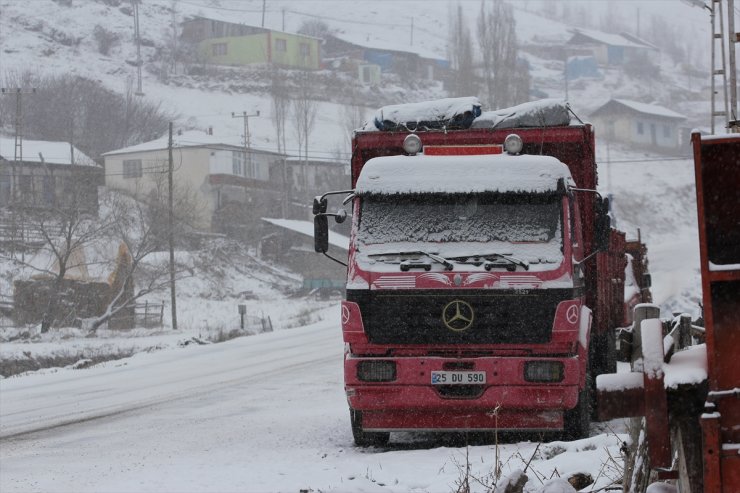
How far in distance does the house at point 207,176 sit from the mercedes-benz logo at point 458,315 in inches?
2465

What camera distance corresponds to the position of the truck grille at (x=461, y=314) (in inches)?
361

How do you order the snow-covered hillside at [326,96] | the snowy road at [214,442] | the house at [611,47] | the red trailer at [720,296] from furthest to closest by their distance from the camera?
the house at [611,47] → the snow-covered hillside at [326,96] → the snowy road at [214,442] → the red trailer at [720,296]

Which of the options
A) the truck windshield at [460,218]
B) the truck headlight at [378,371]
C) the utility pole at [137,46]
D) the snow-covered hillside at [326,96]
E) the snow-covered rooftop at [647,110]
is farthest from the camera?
the snow-covered rooftop at [647,110]

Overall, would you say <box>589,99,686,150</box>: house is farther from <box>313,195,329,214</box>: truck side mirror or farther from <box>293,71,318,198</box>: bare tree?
<box>313,195,329,214</box>: truck side mirror

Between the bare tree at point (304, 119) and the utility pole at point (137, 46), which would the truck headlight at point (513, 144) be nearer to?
the bare tree at point (304, 119)

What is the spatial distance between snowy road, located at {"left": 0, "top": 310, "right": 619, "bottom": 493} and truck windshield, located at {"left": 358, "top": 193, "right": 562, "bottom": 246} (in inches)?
74.9

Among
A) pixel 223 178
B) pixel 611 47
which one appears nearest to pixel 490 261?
pixel 223 178

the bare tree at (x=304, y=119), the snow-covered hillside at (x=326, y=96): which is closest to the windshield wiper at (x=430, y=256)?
the snow-covered hillside at (x=326, y=96)

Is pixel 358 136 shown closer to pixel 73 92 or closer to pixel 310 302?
pixel 310 302

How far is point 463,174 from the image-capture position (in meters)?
9.74

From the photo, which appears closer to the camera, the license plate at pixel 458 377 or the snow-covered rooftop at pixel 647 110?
the license plate at pixel 458 377

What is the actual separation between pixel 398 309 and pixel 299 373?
8.56 meters

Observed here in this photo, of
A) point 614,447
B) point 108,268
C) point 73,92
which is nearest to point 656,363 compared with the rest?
point 614,447

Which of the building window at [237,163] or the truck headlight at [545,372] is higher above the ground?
the building window at [237,163]
